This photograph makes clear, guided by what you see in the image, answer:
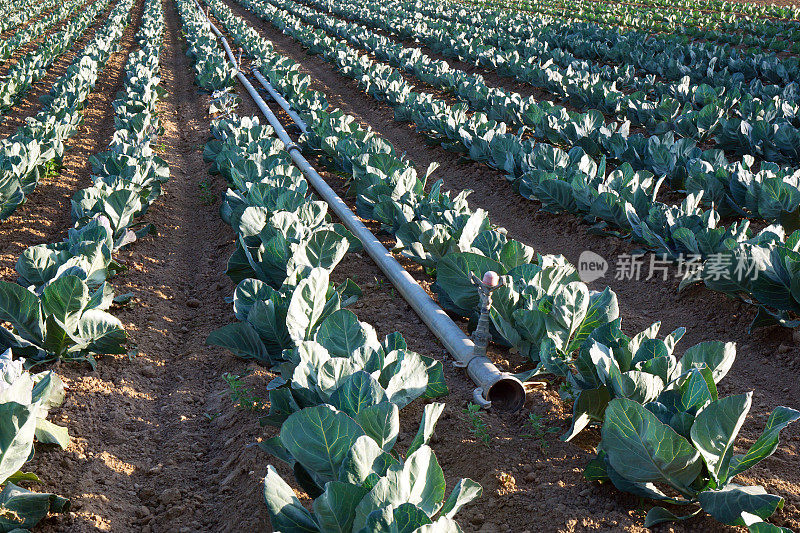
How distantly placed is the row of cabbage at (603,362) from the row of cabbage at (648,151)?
85.0 inches

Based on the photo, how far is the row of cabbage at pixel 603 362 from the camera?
2.33m

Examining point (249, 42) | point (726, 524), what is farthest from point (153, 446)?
point (249, 42)

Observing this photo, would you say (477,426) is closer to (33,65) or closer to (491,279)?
(491,279)

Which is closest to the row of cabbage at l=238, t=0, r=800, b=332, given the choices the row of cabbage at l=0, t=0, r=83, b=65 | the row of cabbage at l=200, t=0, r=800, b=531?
the row of cabbage at l=200, t=0, r=800, b=531

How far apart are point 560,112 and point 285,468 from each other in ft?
20.6

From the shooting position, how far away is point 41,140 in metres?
7.17

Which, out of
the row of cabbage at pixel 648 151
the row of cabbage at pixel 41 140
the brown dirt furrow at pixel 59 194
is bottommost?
the brown dirt furrow at pixel 59 194

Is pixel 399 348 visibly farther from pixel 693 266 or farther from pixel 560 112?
pixel 560 112

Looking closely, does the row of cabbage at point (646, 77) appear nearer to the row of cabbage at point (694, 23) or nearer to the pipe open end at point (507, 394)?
the row of cabbage at point (694, 23)

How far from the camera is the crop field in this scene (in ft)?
7.92

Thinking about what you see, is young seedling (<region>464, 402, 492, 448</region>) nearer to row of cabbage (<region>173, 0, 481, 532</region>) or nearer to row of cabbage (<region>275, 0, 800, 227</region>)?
row of cabbage (<region>173, 0, 481, 532</region>)

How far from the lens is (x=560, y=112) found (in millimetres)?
7973

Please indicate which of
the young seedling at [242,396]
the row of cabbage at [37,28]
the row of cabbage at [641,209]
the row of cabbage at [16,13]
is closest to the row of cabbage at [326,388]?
the young seedling at [242,396]

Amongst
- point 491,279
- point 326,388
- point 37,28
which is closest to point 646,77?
point 491,279
